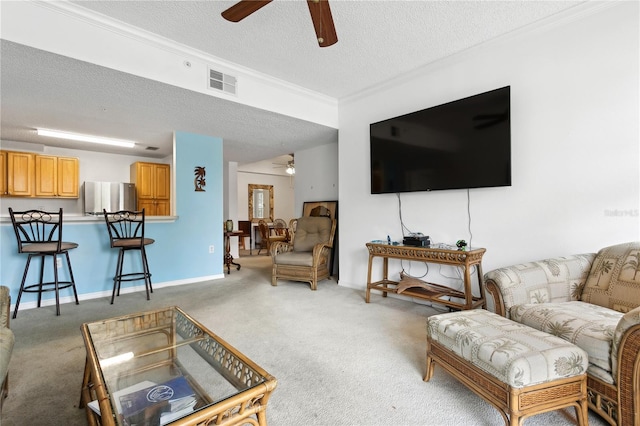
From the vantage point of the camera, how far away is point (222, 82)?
2.99m

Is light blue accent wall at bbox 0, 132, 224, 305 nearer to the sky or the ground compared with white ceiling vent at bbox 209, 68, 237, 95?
nearer to the ground

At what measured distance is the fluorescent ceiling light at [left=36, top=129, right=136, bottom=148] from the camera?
14.4 ft

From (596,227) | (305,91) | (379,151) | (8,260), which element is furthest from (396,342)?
(8,260)

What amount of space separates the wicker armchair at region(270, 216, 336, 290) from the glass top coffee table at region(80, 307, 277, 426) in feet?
7.55

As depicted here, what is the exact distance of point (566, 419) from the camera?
1.39 metres

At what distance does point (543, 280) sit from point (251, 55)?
307 centimetres

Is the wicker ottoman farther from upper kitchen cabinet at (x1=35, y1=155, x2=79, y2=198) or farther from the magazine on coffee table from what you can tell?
upper kitchen cabinet at (x1=35, y1=155, x2=79, y2=198)

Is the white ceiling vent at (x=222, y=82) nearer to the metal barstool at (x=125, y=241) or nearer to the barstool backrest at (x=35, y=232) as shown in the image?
the metal barstool at (x=125, y=241)

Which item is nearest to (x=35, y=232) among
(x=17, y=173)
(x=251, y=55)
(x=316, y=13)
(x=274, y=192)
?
(x=17, y=173)

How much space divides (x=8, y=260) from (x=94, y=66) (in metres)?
2.43

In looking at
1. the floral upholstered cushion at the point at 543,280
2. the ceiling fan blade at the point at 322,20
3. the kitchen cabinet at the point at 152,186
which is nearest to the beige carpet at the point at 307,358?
the floral upholstered cushion at the point at 543,280

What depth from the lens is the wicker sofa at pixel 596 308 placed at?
1.20m

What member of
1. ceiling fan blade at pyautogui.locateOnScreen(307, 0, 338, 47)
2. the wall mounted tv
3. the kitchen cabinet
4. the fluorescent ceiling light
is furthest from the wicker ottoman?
the kitchen cabinet

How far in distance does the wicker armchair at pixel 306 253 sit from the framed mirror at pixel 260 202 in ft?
15.0
